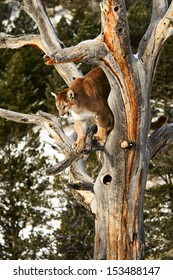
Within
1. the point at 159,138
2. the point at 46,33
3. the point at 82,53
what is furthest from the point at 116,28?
the point at 159,138

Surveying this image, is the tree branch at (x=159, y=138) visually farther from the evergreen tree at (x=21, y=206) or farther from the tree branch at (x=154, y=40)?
the evergreen tree at (x=21, y=206)

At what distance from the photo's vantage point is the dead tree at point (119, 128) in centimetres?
596

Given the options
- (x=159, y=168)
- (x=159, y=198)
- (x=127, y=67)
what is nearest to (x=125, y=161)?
(x=127, y=67)

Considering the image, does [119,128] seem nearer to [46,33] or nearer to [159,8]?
[159,8]

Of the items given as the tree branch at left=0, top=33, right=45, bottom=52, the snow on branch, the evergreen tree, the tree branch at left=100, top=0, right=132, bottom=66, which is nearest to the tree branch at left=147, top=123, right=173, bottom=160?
the snow on branch

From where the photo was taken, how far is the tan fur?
614 centimetres

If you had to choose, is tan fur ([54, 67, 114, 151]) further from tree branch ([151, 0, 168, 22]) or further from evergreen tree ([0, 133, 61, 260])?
evergreen tree ([0, 133, 61, 260])

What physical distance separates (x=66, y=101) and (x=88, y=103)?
0.21 metres

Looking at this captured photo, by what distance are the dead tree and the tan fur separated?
95 millimetres

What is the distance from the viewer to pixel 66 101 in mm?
6121

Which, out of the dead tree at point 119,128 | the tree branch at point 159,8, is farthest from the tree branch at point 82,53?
the tree branch at point 159,8

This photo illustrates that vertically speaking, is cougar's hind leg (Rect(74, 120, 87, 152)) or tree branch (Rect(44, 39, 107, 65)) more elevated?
tree branch (Rect(44, 39, 107, 65))

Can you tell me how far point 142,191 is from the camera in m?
6.66

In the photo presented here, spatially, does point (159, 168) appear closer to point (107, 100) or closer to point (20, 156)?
point (20, 156)
